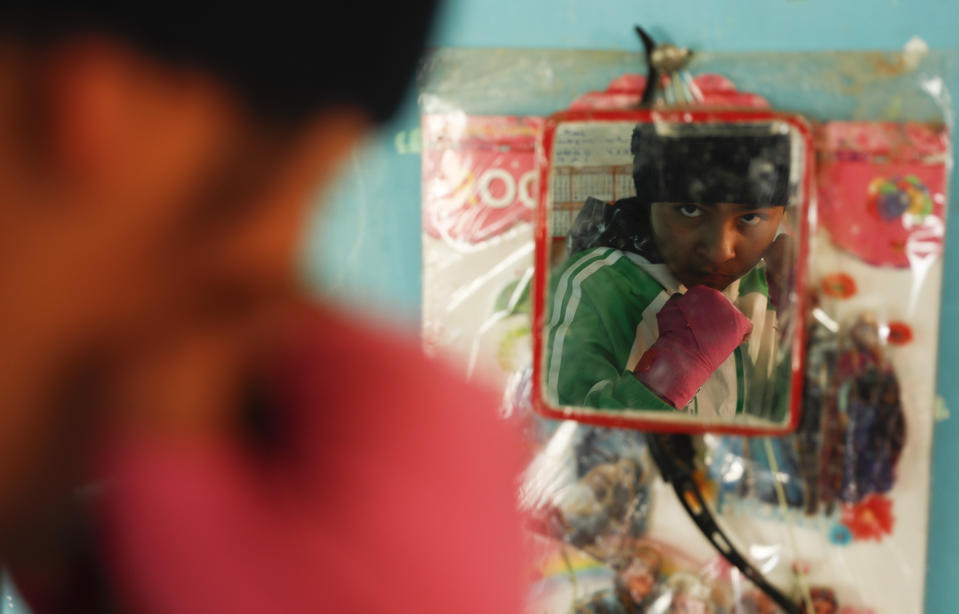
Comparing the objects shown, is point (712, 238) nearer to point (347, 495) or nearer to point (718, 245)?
point (718, 245)

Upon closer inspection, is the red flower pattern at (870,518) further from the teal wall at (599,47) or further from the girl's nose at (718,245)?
the girl's nose at (718,245)

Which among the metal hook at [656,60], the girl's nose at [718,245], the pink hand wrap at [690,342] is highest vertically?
the metal hook at [656,60]

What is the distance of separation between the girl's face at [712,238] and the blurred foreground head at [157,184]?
232 millimetres

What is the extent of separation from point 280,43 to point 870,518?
22.8 inches

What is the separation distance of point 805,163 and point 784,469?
9.0 inches

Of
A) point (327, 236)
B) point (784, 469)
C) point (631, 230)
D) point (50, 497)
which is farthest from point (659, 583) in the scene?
point (50, 497)

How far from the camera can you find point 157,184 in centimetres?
51

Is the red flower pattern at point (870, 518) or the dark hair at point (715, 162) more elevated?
the dark hair at point (715, 162)

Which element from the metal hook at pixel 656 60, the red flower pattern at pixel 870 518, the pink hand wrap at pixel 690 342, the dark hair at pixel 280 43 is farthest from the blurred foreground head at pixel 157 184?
the red flower pattern at pixel 870 518

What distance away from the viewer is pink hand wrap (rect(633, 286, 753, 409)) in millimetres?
470

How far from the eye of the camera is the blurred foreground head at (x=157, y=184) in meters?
0.50

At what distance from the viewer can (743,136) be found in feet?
1.49

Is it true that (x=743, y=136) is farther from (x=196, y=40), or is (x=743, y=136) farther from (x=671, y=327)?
(x=196, y=40)

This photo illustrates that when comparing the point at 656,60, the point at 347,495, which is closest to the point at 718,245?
the point at 656,60
